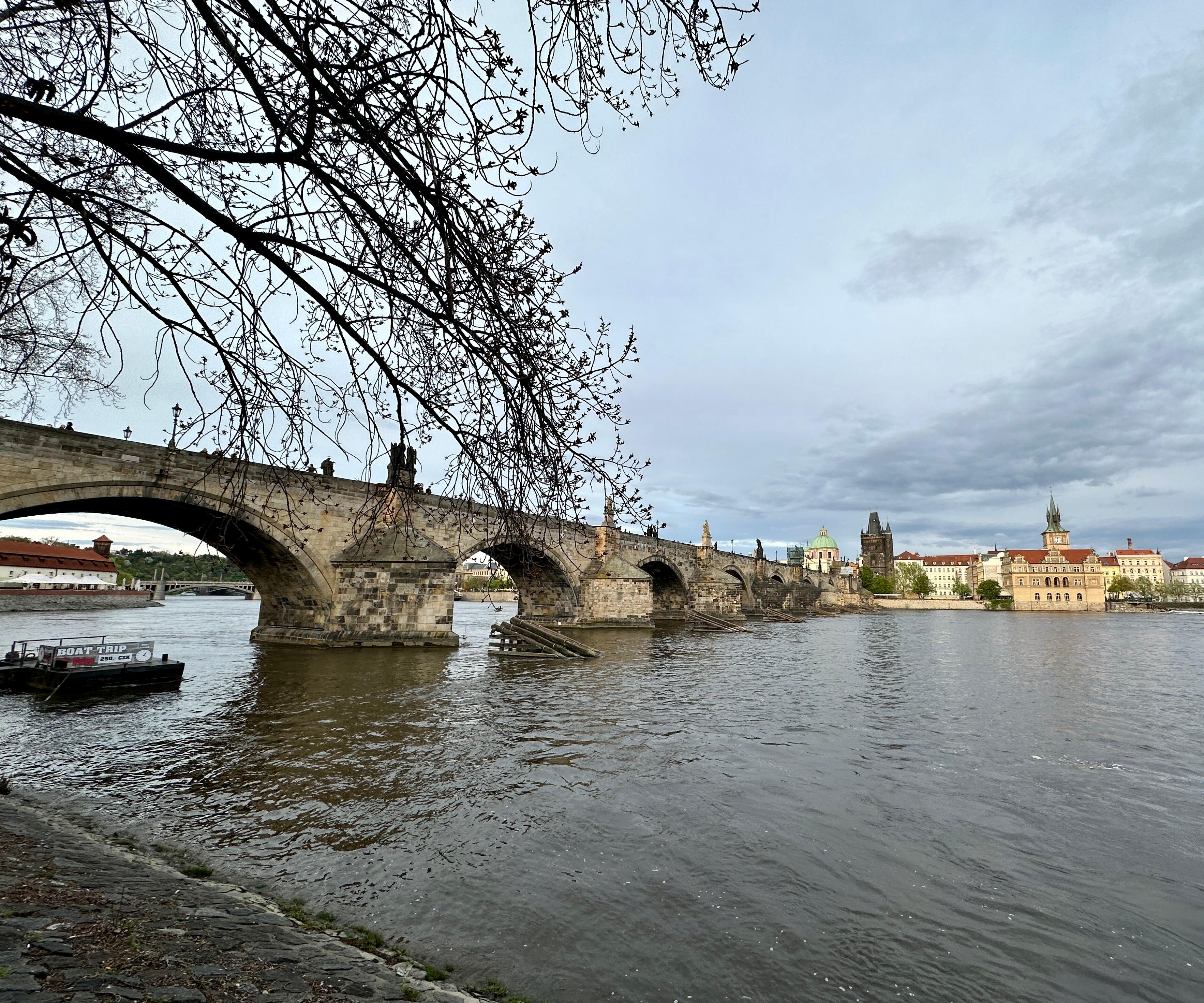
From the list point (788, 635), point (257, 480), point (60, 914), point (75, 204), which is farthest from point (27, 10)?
point (788, 635)

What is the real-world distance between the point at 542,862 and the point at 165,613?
65.4 m

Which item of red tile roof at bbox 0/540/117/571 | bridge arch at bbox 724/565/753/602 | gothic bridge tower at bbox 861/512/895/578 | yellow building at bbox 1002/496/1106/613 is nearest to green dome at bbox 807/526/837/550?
gothic bridge tower at bbox 861/512/895/578

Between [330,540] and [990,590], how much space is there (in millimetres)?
127069

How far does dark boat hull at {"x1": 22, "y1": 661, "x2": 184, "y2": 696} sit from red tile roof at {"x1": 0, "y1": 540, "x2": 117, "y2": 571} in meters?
68.7

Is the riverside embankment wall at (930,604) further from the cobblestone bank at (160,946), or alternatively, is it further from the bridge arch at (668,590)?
the cobblestone bank at (160,946)

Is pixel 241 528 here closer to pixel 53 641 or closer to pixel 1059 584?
pixel 53 641

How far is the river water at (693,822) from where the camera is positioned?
4.45 m

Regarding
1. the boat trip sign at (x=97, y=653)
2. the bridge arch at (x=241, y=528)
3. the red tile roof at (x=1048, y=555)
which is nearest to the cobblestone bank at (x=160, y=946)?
the bridge arch at (x=241, y=528)

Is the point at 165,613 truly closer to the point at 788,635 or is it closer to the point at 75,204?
the point at 788,635

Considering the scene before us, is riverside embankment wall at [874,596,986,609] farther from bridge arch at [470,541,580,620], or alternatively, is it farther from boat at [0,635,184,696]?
boat at [0,635,184,696]

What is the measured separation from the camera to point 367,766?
8734 mm

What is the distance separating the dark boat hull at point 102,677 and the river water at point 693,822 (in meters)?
0.69

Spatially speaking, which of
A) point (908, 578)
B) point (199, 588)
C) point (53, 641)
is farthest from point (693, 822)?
point (908, 578)

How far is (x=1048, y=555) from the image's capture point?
11100cm
